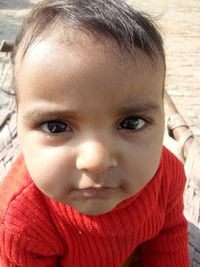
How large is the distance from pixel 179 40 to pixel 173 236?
8.65 ft

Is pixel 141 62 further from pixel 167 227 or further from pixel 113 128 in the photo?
pixel 167 227

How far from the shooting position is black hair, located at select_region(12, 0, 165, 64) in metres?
0.64

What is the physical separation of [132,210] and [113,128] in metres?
0.24

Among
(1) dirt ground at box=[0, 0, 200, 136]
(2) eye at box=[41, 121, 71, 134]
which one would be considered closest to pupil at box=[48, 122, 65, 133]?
(2) eye at box=[41, 121, 71, 134]

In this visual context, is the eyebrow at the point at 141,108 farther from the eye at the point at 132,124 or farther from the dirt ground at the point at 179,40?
the dirt ground at the point at 179,40

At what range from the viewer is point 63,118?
2.08 ft

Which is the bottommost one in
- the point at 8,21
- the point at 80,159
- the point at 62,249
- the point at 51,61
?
the point at 8,21

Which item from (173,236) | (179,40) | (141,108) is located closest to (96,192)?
(141,108)


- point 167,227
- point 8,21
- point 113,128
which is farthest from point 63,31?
point 8,21

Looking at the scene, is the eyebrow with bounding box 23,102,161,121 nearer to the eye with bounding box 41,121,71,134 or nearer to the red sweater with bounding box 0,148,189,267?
the eye with bounding box 41,121,71,134

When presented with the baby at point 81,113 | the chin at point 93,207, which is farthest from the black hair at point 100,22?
the chin at point 93,207

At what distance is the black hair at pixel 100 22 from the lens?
64 cm

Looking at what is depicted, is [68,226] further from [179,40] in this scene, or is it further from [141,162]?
[179,40]

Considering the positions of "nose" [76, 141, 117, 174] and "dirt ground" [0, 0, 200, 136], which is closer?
"nose" [76, 141, 117, 174]
